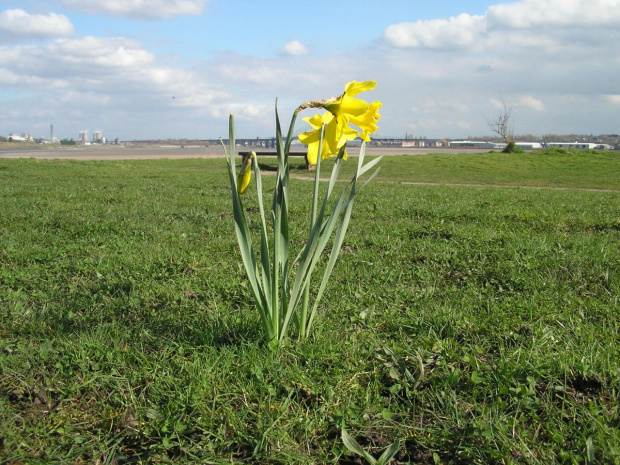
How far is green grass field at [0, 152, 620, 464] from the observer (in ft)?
5.47

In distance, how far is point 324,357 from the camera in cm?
208

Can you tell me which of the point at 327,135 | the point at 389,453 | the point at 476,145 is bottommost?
the point at 389,453

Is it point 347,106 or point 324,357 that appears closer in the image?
Result: point 347,106

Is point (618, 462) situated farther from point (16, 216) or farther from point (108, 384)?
point (16, 216)

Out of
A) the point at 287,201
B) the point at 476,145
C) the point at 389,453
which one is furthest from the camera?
the point at 476,145

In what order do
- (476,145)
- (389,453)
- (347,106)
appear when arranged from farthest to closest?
(476,145)
(347,106)
(389,453)

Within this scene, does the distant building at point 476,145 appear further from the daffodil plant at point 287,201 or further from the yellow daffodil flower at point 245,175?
the yellow daffodil flower at point 245,175

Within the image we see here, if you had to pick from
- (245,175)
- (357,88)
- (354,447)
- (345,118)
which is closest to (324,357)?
(354,447)

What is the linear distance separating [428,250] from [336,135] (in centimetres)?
237

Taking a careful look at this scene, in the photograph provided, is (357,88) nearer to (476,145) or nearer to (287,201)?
(287,201)

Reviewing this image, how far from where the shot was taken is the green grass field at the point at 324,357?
167 centimetres

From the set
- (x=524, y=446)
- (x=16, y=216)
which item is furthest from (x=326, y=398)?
(x=16, y=216)

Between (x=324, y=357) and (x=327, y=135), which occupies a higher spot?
(x=327, y=135)

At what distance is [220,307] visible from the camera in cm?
269
